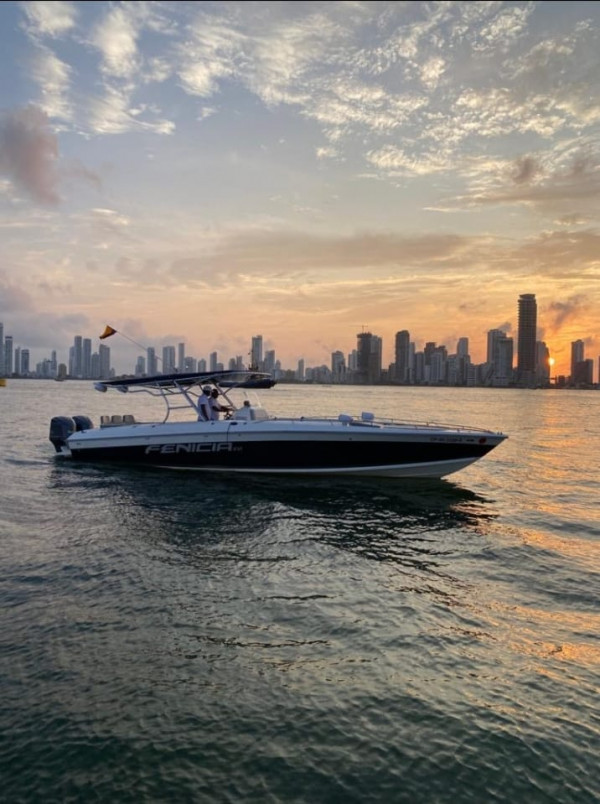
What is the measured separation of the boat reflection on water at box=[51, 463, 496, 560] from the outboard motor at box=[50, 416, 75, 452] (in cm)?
243

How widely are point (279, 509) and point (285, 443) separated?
13.1 feet

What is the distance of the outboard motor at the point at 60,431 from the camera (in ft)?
79.3

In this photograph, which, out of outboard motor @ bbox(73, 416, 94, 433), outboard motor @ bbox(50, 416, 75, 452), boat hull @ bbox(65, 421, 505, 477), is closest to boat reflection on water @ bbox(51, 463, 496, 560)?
boat hull @ bbox(65, 421, 505, 477)

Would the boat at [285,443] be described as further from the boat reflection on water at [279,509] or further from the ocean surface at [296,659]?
the ocean surface at [296,659]

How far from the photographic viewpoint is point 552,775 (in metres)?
5.36

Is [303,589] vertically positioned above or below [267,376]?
below

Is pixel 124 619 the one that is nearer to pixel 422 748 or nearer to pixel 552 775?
pixel 422 748

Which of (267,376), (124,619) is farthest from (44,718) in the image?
(267,376)

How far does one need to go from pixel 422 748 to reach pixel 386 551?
255 inches

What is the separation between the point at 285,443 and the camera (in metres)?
19.6

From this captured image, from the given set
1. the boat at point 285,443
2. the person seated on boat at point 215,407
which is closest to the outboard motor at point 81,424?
the boat at point 285,443

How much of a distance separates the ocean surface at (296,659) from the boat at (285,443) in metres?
4.53

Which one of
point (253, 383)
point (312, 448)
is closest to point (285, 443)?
point (312, 448)

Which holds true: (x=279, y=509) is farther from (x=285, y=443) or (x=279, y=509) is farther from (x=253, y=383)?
(x=253, y=383)
